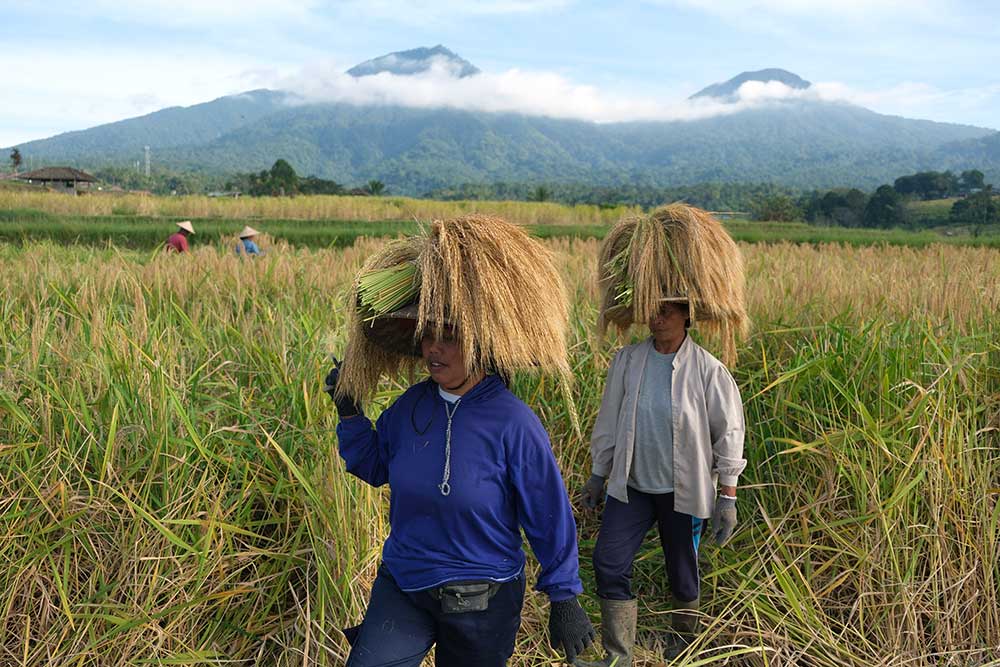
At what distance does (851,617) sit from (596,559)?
895mm

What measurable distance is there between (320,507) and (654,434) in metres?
1.08

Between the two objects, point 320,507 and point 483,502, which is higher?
point 483,502

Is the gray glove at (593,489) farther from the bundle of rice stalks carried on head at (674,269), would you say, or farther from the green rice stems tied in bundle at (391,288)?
the green rice stems tied in bundle at (391,288)

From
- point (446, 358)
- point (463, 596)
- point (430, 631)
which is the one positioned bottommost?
point (430, 631)

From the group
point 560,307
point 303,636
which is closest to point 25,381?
point 303,636

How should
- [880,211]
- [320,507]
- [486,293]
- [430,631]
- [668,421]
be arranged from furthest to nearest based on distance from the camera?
1. [880,211]
2. [668,421]
3. [320,507]
4. [430,631]
5. [486,293]

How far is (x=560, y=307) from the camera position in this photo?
1.84m

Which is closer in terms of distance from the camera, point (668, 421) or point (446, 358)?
point (446, 358)

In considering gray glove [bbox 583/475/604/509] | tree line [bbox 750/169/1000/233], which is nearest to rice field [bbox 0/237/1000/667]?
gray glove [bbox 583/475/604/509]

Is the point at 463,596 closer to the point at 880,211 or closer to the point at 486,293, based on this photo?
the point at 486,293

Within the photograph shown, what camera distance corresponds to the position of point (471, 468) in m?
1.73

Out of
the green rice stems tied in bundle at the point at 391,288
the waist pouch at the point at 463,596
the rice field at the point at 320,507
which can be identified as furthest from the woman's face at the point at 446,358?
the rice field at the point at 320,507

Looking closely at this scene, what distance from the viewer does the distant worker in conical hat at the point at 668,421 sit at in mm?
2383

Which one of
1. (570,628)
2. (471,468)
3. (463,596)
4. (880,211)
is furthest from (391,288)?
(880,211)
